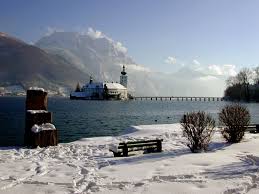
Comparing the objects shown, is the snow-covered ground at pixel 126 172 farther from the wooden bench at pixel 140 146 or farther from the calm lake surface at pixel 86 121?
the calm lake surface at pixel 86 121

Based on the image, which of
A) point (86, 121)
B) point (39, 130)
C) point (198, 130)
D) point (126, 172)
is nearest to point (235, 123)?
point (198, 130)

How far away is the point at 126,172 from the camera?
46.6 feet

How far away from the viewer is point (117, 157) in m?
18.4

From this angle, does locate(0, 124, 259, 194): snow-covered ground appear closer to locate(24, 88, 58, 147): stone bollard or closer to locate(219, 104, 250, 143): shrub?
locate(24, 88, 58, 147): stone bollard

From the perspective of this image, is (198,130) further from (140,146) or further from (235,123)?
(235,123)

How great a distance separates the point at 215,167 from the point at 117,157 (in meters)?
5.62

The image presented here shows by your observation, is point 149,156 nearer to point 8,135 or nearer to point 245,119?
point 245,119

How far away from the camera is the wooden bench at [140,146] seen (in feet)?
62.5

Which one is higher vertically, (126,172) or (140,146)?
(140,146)

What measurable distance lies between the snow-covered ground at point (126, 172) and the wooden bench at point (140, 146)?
69 cm

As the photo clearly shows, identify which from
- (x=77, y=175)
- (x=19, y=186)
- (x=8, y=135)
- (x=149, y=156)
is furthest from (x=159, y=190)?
(x=8, y=135)

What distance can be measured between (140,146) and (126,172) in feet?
19.6

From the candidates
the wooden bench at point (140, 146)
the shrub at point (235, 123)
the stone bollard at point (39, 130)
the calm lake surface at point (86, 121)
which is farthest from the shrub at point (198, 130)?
the calm lake surface at point (86, 121)

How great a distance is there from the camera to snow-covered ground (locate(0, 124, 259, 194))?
11711 millimetres
